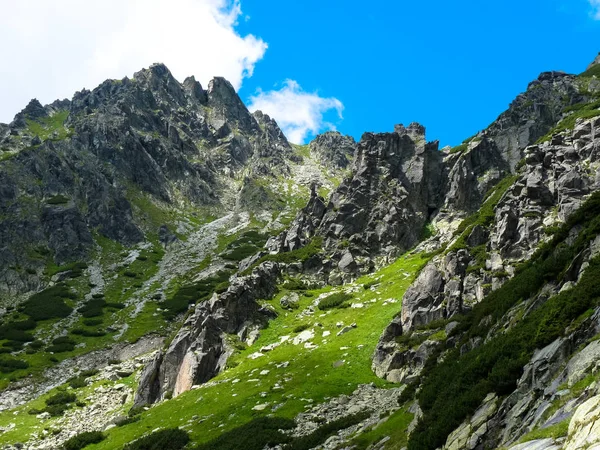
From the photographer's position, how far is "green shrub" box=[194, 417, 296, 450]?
29703 mm

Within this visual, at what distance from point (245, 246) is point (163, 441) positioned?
4682 inches

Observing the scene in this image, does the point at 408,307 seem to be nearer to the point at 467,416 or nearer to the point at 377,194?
the point at 467,416

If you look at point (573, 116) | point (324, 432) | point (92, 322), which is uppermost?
point (573, 116)

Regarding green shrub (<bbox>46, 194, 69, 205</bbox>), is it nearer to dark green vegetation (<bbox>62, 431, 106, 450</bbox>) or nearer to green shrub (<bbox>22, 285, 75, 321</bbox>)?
green shrub (<bbox>22, 285, 75, 321</bbox>)

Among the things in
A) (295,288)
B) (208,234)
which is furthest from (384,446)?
(208,234)

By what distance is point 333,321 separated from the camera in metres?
56.4

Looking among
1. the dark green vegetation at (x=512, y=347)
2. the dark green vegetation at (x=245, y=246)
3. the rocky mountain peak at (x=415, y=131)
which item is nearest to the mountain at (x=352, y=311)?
the dark green vegetation at (x=512, y=347)

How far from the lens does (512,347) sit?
17203 millimetres

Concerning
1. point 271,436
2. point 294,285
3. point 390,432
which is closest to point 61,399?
point 294,285

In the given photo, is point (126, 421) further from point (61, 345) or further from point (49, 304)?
point (49, 304)

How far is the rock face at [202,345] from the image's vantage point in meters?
54.8

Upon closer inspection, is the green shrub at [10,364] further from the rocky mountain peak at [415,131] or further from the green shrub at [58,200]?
the rocky mountain peak at [415,131]

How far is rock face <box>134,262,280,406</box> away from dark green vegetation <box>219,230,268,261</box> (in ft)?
253

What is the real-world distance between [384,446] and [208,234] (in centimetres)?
15884
